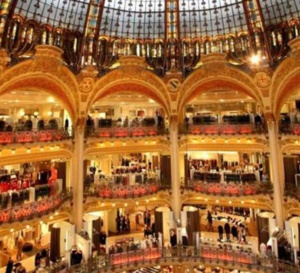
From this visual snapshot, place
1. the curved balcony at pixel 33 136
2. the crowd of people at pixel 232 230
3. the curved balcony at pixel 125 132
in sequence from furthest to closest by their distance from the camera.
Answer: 1. the crowd of people at pixel 232 230
2. the curved balcony at pixel 125 132
3. the curved balcony at pixel 33 136

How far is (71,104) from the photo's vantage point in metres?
22.0

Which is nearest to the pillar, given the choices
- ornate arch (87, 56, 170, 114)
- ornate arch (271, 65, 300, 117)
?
ornate arch (271, 65, 300, 117)

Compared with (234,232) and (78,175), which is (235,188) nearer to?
(234,232)

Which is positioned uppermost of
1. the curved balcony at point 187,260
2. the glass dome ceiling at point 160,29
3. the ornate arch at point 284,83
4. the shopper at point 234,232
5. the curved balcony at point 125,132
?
the glass dome ceiling at point 160,29

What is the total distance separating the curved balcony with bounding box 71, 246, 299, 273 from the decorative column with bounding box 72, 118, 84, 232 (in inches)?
135

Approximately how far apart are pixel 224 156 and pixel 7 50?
21082 mm

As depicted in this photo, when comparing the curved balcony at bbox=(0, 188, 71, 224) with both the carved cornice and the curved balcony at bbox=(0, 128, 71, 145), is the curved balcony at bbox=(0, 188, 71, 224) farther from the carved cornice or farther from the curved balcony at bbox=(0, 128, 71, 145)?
the carved cornice

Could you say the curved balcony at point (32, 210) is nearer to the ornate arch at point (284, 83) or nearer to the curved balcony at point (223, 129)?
the curved balcony at point (223, 129)

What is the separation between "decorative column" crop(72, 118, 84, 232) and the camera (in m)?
21.2

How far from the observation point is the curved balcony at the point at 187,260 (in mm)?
18391

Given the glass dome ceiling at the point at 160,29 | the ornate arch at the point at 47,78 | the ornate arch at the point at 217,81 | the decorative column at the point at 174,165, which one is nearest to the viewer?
the ornate arch at the point at 47,78

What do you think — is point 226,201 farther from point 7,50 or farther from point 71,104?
point 7,50

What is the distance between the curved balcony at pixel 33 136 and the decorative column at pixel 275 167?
14.3 metres

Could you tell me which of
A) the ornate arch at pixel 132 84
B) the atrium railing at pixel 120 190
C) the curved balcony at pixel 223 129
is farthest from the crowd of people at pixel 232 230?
the ornate arch at pixel 132 84
